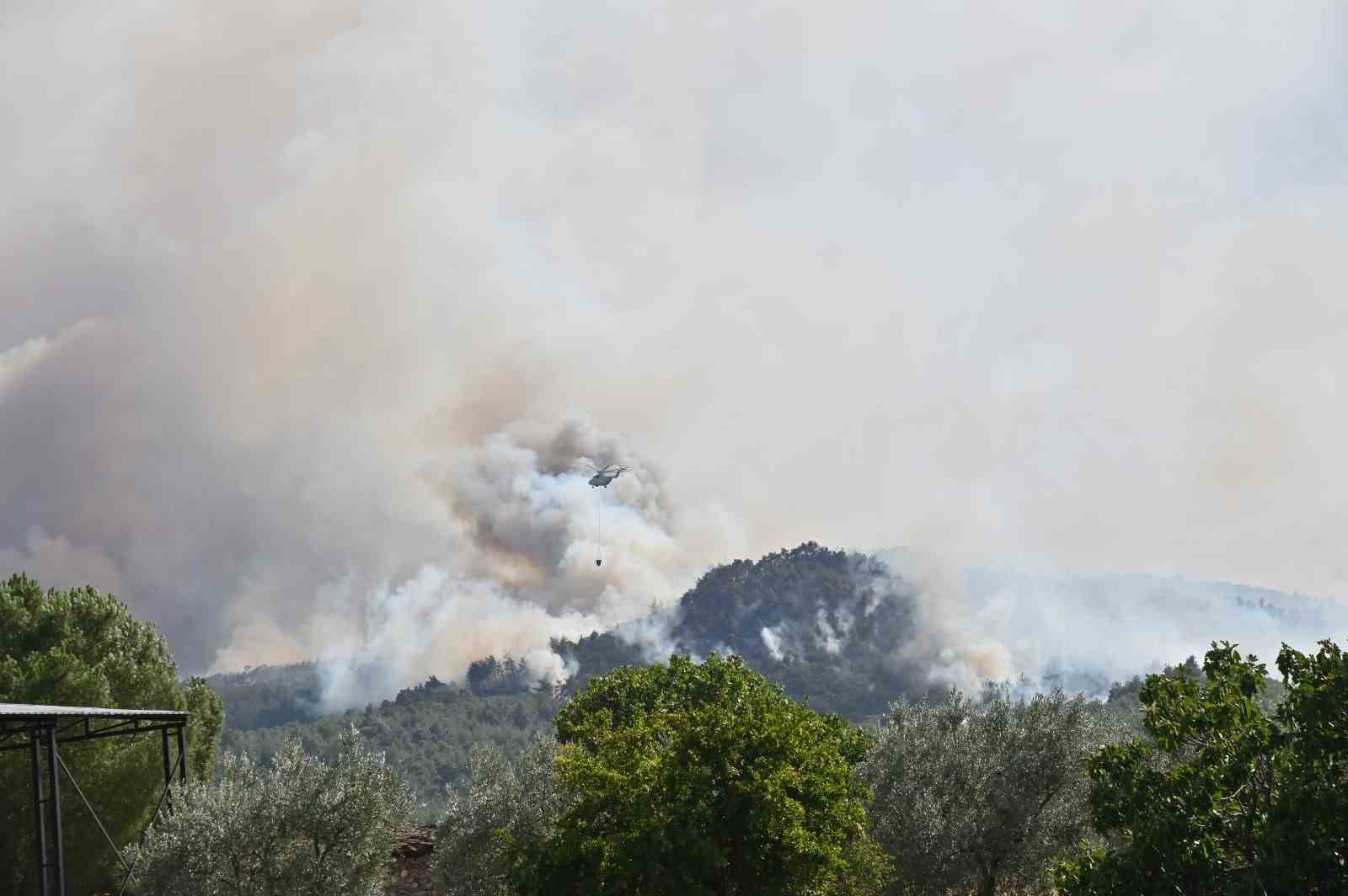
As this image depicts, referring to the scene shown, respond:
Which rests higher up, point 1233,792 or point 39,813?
point 39,813

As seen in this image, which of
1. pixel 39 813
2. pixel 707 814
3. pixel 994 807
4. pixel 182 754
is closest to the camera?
pixel 39 813

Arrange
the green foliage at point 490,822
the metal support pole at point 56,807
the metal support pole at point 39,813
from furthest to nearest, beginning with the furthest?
the green foliage at point 490,822
the metal support pole at point 56,807
the metal support pole at point 39,813

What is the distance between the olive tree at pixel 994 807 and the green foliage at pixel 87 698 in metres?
31.8

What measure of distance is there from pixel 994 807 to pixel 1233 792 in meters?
19.4

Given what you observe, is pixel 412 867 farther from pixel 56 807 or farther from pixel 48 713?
pixel 48 713

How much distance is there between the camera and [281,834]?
3503cm

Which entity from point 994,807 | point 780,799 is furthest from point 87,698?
point 994,807

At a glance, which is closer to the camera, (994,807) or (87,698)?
(994,807)

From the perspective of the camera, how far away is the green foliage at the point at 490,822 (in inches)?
1547

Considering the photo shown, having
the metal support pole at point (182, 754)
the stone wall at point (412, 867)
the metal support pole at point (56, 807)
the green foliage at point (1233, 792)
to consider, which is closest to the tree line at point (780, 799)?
the green foliage at point (1233, 792)

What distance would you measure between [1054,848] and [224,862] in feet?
96.3

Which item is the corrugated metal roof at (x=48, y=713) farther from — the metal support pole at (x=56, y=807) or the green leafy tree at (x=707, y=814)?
the green leafy tree at (x=707, y=814)

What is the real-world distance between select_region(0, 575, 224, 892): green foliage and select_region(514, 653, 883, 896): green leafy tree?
74.7ft

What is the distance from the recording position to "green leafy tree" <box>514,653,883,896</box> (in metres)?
33.1
